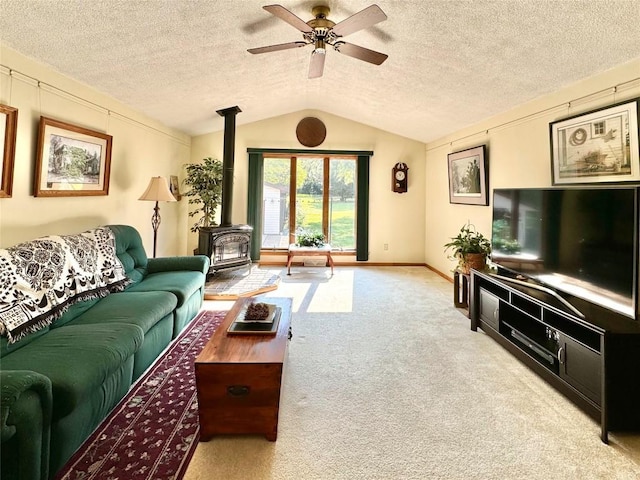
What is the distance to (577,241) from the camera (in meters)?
2.26

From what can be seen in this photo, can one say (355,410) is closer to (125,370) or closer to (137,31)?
(125,370)

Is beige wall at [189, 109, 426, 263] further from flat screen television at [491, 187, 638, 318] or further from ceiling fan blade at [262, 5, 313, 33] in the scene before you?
ceiling fan blade at [262, 5, 313, 33]

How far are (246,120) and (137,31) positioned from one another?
11.7ft

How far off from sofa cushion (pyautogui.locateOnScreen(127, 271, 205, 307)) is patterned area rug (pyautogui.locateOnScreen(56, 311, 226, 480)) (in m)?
0.70

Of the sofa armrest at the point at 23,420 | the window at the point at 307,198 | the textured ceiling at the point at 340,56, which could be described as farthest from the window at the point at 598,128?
the window at the point at 307,198

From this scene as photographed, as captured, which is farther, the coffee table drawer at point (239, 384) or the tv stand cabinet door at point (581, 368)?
the tv stand cabinet door at point (581, 368)

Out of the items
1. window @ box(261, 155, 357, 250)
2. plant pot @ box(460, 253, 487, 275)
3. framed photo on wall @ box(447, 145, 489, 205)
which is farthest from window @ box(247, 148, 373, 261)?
plant pot @ box(460, 253, 487, 275)

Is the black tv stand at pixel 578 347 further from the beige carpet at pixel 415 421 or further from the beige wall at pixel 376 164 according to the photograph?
the beige wall at pixel 376 164

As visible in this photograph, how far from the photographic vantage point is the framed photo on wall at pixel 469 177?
4.35 m

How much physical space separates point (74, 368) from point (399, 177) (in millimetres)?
5786

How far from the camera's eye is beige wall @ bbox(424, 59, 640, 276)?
2.62 m

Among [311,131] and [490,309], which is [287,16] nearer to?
[490,309]

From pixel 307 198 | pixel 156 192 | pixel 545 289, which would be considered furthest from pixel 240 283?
pixel 545 289

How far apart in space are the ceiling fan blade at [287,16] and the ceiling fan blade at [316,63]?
30 cm
